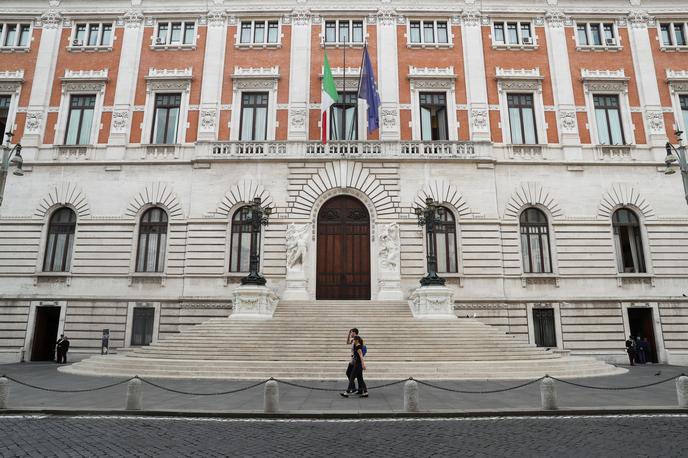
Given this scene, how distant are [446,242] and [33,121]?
2414cm

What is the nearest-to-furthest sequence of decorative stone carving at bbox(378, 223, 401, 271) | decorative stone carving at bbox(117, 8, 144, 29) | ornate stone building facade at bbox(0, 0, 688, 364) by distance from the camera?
1. decorative stone carving at bbox(378, 223, 401, 271)
2. ornate stone building facade at bbox(0, 0, 688, 364)
3. decorative stone carving at bbox(117, 8, 144, 29)

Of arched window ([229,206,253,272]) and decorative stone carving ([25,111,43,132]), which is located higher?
decorative stone carving ([25,111,43,132])

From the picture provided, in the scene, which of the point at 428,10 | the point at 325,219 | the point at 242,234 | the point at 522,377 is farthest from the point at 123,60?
the point at 522,377

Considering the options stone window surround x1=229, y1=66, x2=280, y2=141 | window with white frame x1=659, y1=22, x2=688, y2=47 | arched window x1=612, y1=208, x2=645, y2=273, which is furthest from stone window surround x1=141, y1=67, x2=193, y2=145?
window with white frame x1=659, y1=22, x2=688, y2=47

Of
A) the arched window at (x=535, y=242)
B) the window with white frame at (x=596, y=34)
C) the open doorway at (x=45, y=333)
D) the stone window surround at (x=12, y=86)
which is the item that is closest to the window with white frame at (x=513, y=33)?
the window with white frame at (x=596, y=34)

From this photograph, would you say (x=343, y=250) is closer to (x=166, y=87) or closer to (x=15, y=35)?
(x=166, y=87)

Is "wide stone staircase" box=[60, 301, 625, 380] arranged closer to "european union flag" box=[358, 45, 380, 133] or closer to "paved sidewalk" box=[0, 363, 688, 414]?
"paved sidewalk" box=[0, 363, 688, 414]

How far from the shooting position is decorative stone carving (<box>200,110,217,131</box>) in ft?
79.2

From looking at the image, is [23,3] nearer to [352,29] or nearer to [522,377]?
[352,29]

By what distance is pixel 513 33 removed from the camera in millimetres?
25844

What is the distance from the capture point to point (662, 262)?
73.9 feet

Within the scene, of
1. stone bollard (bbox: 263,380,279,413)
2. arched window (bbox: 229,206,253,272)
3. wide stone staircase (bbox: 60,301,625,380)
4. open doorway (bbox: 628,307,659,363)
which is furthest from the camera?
arched window (bbox: 229,206,253,272)

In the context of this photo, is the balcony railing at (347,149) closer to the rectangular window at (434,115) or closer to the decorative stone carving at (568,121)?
the rectangular window at (434,115)

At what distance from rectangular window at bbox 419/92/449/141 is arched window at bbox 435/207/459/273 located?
15.5 feet
